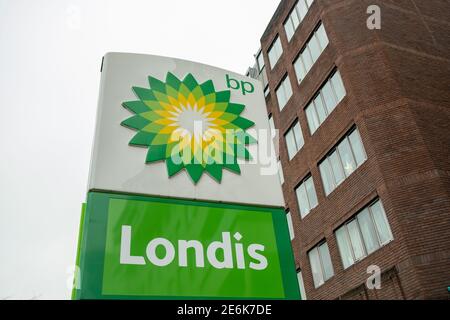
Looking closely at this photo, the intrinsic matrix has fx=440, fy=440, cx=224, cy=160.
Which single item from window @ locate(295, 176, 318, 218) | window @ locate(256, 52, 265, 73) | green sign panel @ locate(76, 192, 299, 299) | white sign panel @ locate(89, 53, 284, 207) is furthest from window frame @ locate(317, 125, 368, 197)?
green sign panel @ locate(76, 192, 299, 299)

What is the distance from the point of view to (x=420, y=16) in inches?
749

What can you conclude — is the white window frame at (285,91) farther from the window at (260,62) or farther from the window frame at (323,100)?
the window at (260,62)

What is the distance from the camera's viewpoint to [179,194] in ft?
10.3

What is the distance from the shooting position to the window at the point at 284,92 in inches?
843

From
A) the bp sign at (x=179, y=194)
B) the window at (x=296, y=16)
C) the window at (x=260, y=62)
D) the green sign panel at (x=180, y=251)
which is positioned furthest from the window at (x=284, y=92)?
the green sign panel at (x=180, y=251)

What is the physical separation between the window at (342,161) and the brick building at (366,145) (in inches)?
1.6

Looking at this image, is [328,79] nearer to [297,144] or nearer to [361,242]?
[297,144]

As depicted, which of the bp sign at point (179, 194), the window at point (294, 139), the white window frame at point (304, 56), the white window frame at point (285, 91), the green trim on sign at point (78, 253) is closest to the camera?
the green trim on sign at point (78, 253)

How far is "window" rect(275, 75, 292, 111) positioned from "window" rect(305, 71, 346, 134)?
7.43 ft

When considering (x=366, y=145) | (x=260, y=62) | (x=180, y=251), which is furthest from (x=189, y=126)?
(x=260, y=62)

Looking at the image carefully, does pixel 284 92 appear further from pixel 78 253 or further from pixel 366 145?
pixel 78 253

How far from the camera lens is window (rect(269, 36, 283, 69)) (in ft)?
76.2

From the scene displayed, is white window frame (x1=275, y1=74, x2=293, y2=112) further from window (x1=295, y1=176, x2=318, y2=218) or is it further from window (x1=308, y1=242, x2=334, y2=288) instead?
window (x1=308, y1=242, x2=334, y2=288)

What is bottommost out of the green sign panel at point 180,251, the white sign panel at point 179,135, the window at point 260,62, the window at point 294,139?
the green sign panel at point 180,251
